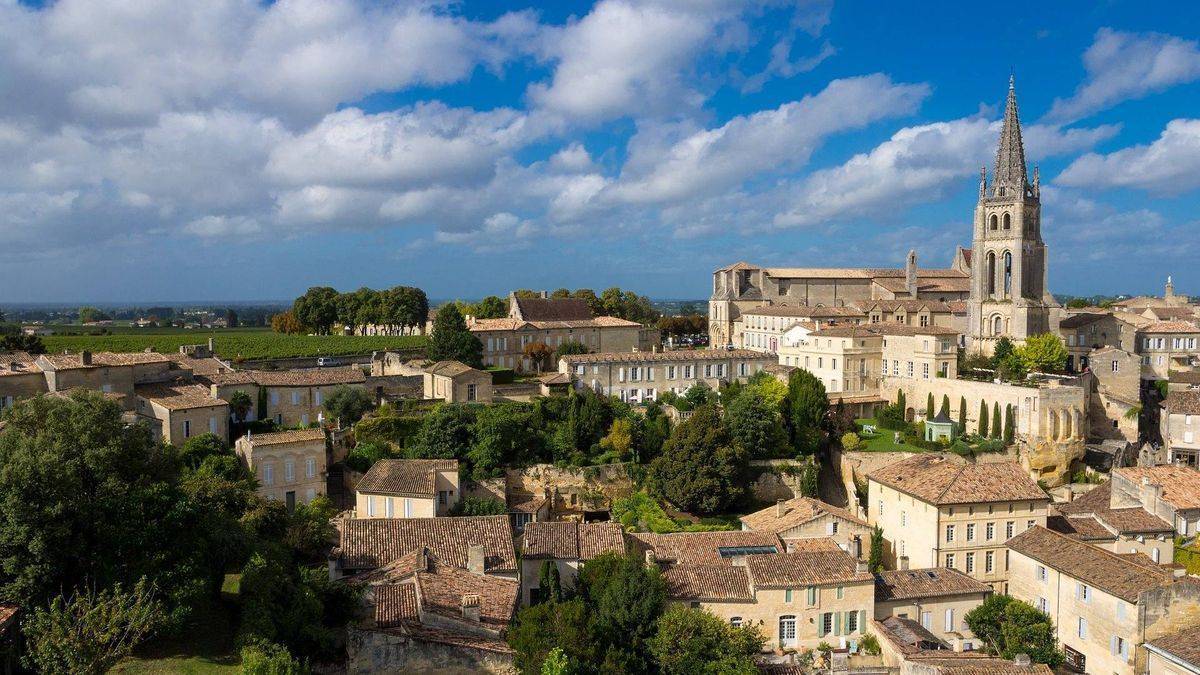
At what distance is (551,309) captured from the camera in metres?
66.2

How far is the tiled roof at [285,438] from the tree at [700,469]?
49.2 ft

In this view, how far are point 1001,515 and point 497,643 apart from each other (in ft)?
70.7

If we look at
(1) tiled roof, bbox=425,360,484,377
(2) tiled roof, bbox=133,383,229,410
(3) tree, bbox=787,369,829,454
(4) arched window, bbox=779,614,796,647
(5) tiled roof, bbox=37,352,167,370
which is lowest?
(4) arched window, bbox=779,614,796,647

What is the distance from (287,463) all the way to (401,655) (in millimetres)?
17403

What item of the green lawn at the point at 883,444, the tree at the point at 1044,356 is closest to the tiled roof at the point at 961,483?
the green lawn at the point at 883,444

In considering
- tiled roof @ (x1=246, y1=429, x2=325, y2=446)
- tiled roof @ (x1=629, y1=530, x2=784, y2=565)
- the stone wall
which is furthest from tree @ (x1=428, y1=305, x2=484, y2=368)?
the stone wall

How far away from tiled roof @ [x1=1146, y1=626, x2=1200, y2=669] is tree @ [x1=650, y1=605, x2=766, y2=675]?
11291 millimetres

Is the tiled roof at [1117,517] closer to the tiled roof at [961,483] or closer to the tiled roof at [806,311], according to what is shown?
the tiled roof at [961,483]

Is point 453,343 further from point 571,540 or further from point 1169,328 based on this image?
point 1169,328

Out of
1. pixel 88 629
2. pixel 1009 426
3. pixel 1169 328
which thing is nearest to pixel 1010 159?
pixel 1169 328

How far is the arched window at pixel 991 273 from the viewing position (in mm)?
61094

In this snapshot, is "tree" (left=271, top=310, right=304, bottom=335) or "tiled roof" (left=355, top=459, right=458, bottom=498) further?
"tree" (left=271, top=310, right=304, bottom=335)

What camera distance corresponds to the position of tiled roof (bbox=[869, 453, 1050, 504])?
32094 mm

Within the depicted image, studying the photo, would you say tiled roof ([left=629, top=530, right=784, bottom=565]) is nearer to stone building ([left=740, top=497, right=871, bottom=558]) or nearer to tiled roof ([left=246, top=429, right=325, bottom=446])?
stone building ([left=740, top=497, right=871, bottom=558])
